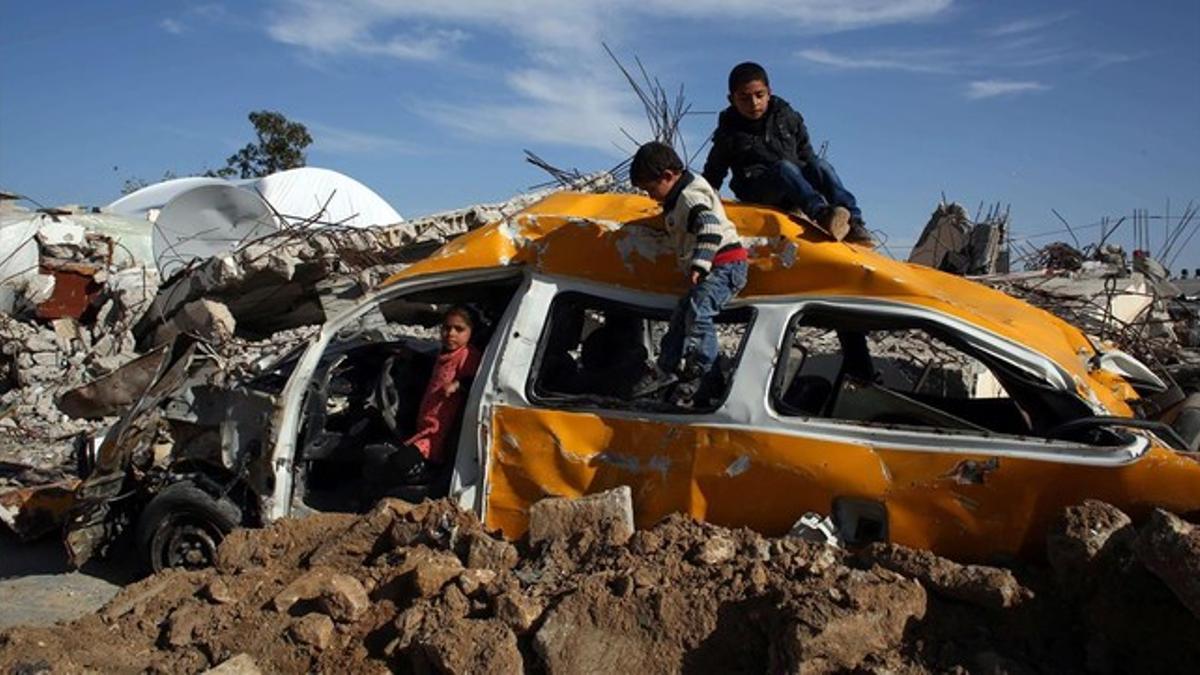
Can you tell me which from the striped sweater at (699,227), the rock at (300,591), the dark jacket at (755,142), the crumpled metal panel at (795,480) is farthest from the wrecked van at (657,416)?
the dark jacket at (755,142)

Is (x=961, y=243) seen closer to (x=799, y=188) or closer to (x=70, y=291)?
(x=799, y=188)

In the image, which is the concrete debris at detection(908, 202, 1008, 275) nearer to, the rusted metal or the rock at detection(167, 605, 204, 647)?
the rock at detection(167, 605, 204, 647)

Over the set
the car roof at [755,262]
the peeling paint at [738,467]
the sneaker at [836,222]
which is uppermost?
the sneaker at [836,222]

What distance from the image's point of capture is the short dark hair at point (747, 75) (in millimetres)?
5656

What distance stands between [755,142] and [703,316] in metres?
1.76

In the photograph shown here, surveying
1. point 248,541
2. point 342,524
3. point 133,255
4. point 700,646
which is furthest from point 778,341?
point 133,255

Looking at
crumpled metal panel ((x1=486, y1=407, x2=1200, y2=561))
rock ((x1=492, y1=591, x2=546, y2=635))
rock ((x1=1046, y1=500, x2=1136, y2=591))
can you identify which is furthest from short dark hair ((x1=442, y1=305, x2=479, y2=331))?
rock ((x1=1046, y1=500, x2=1136, y2=591))

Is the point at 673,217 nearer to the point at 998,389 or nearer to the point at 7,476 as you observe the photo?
the point at 998,389

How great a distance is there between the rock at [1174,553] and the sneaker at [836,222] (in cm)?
178

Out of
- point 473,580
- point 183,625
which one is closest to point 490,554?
point 473,580

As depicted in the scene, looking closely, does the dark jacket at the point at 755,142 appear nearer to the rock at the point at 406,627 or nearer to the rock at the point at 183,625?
the rock at the point at 406,627

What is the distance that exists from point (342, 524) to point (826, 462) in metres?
2.20

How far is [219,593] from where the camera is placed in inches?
170

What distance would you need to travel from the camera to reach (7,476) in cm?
898
